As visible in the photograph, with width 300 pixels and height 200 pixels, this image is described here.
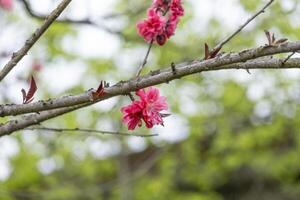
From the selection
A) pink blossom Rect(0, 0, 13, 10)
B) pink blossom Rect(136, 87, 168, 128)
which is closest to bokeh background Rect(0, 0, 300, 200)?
pink blossom Rect(0, 0, 13, 10)

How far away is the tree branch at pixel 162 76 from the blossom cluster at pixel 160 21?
18.9 inches

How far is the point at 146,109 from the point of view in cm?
190

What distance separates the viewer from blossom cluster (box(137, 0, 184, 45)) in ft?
7.31

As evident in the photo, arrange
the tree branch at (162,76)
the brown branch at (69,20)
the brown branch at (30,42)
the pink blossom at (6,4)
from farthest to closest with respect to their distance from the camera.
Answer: the pink blossom at (6,4)
the brown branch at (69,20)
the brown branch at (30,42)
the tree branch at (162,76)

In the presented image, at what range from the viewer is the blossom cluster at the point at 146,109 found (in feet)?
6.23

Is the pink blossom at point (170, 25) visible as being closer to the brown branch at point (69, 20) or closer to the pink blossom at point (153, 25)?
the pink blossom at point (153, 25)

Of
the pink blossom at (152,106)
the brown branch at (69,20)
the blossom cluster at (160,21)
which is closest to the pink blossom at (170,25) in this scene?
the blossom cluster at (160,21)

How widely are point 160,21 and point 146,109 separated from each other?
46cm

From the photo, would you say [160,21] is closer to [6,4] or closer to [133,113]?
[133,113]

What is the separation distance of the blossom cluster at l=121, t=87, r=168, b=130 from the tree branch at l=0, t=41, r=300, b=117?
0.46 feet

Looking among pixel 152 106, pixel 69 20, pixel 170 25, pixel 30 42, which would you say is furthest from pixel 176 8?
pixel 69 20

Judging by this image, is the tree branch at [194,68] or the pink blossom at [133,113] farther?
the pink blossom at [133,113]

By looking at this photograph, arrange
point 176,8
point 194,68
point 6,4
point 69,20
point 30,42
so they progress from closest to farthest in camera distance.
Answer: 1. point 194,68
2. point 30,42
3. point 176,8
4. point 69,20
5. point 6,4

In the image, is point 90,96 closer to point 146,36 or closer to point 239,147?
point 146,36
